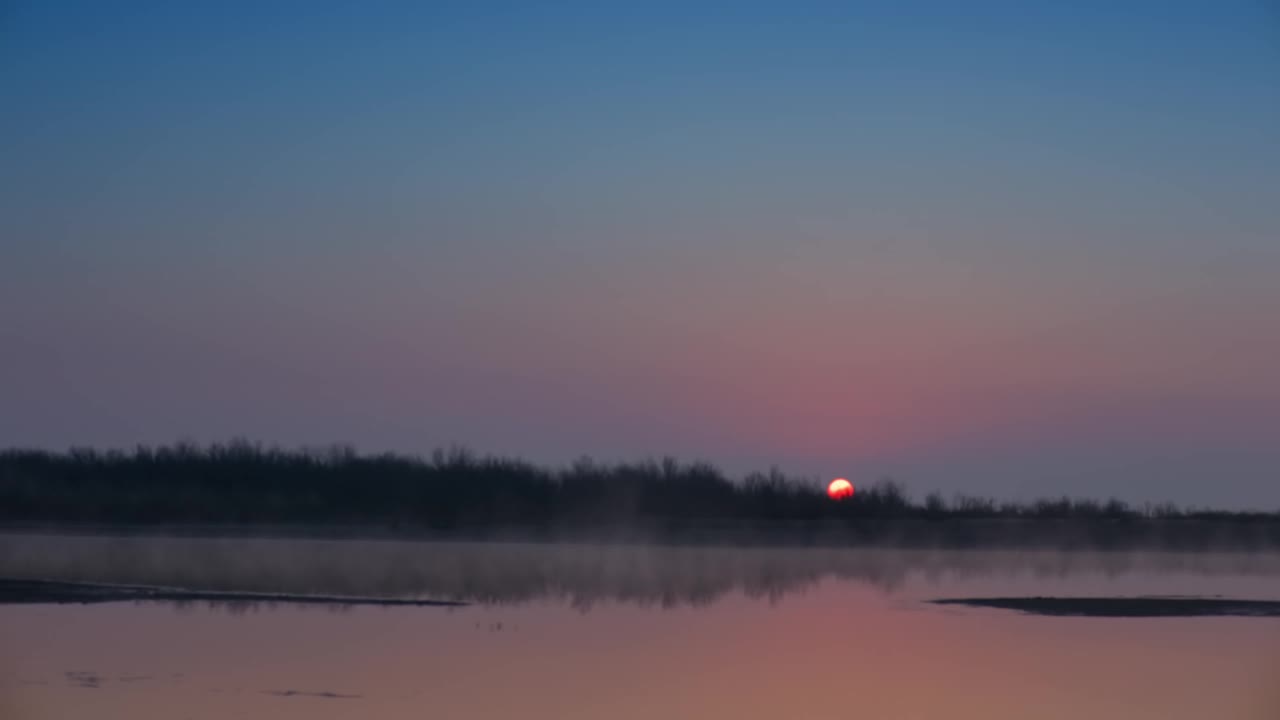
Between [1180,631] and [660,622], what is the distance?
5.83 m

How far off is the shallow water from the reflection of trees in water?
0.47 ft

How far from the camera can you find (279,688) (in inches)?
487

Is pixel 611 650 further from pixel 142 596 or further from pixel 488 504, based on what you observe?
pixel 488 504

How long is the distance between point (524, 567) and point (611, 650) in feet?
36.0

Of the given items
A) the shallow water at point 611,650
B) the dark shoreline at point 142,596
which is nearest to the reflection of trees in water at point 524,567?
the shallow water at point 611,650

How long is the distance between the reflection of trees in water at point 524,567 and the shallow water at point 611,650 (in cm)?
14

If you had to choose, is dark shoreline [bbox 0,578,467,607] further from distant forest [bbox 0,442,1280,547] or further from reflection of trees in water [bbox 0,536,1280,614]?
distant forest [bbox 0,442,1280,547]

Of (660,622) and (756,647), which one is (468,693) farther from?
(660,622)

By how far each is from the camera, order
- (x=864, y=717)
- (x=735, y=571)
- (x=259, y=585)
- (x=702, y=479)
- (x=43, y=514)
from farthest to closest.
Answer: (x=702, y=479), (x=43, y=514), (x=735, y=571), (x=259, y=585), (x=864, y=717)

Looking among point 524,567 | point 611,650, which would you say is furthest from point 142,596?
point 524,567

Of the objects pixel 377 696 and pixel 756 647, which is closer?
pixel 377 696

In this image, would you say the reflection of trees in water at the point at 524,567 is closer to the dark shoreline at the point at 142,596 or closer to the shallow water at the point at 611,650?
the shallow water at the point at 611,650

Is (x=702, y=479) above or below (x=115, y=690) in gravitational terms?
above

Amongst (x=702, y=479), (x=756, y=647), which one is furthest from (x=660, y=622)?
(x=702, y=479)
